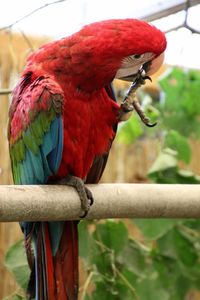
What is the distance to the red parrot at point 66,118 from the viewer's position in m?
0.92

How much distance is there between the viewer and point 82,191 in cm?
93

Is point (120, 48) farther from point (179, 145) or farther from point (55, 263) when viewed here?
point (179, 145)

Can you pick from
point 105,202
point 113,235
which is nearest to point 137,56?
point 105,202

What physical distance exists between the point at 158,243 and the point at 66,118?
1.83ft

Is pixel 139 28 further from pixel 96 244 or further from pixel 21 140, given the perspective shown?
pixel 96 244

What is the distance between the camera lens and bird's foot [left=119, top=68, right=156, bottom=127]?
3.19 feet

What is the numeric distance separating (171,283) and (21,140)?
62 centimetres

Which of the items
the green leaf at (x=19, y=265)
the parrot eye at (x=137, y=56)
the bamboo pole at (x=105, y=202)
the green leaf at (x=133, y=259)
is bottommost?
the green leaf at (x=133, y=259)

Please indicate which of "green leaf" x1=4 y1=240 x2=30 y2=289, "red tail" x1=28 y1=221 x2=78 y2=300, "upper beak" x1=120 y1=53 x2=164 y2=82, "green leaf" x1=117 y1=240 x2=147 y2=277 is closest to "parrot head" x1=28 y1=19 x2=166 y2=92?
"upper beak" x1=120 y1=53 x2=164 y2=82

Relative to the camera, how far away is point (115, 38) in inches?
35.5

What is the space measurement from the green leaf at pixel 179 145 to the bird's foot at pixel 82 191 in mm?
545

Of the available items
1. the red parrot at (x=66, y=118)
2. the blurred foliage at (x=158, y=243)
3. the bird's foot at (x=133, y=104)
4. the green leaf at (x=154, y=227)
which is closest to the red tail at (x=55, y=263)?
the red parrot at (x=66, y=118)

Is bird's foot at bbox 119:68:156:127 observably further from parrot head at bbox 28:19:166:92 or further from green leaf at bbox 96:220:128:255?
green leaf at bbox 96:220:128:255

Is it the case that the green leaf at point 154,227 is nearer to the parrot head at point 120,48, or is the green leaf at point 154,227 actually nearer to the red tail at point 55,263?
the red tail at point 55,263
